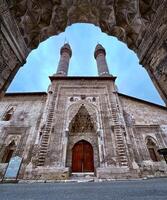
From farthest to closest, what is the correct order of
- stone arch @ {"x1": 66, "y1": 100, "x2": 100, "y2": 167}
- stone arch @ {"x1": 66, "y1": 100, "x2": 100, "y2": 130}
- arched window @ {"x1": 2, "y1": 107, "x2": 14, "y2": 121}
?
arched window @ {"x1": 2, "y1": 107, "x2": 14, "y2": 121}
stone arch @ {"x1": 66, "y1": 100, "x2": 100, "y2": 130}
stone arch @ {"x1": 66, "y1": 100, "x2": 100, "y2": 167}

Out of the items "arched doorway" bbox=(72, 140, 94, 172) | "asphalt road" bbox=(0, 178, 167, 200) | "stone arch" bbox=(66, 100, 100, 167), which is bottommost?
"asphalt road" bbox=(0, 178, 167, 200)

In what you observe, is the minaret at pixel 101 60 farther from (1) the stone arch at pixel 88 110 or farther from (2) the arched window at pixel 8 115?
(2) the arched window at pixel 8 115

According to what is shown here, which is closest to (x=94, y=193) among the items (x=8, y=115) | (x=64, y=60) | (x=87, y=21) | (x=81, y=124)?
(x=87, y=21)

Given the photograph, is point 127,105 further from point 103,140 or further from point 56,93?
point 56,93

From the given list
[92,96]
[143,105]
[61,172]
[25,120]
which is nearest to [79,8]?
[61,172]

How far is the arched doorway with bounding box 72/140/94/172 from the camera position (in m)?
9.45

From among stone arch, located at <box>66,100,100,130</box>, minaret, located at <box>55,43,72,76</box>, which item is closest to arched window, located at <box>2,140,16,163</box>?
stone arch, located at <box>66,100,100,130</box>

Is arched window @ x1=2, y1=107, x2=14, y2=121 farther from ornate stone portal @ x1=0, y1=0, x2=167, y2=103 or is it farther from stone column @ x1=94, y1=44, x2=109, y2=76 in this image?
ornate stone portal @ x1=0, y1=0, x2=167, y2=103

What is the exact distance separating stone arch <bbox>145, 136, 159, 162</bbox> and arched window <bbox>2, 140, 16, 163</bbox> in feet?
33.8

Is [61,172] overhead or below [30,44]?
below

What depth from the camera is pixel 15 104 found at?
13.8 meters

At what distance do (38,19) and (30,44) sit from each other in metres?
0.55

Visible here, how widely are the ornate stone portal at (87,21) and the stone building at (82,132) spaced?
23.4 ft

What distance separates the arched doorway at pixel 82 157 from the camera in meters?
9.45
